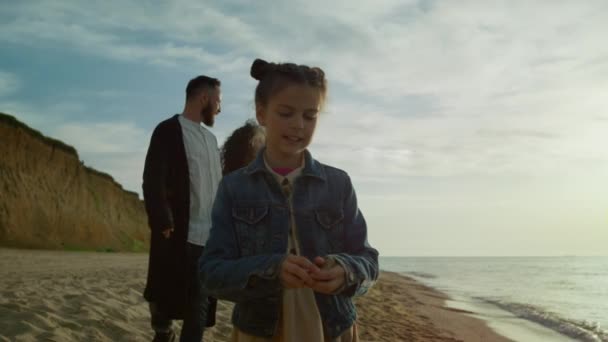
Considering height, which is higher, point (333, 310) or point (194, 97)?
point (194, 97)

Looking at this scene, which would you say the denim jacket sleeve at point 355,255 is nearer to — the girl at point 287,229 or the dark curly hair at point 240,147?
the girl at point 287,229

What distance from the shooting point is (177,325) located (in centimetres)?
498

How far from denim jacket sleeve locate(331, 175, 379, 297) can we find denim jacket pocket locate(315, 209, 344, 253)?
0.09 ft

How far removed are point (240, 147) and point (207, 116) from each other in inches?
15.0

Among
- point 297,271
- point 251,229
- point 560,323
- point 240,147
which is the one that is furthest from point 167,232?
point 560,323

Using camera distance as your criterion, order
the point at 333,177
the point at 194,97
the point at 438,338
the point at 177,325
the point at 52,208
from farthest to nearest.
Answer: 1. the point at 52,208
2. the point at 438,338
3. the point at 177,325
4. the point at 194,97
5. the point at 333,177

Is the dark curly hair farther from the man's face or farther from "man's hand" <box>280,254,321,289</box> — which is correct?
"man's hand" <box>280,254,321,289</box>

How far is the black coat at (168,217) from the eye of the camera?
10.6 feet

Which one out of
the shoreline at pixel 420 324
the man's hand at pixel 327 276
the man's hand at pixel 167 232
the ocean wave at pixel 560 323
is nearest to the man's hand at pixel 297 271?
the man's hand at pixel 327 276

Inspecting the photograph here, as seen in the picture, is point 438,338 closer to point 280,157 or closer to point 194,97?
point 194,97

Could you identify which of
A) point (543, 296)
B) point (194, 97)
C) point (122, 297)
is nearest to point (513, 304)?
point (543, 296)

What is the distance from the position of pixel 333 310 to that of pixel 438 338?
205 inches

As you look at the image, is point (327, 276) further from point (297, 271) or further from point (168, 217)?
point (168, 217)

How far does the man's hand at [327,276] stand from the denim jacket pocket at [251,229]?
0.29m
